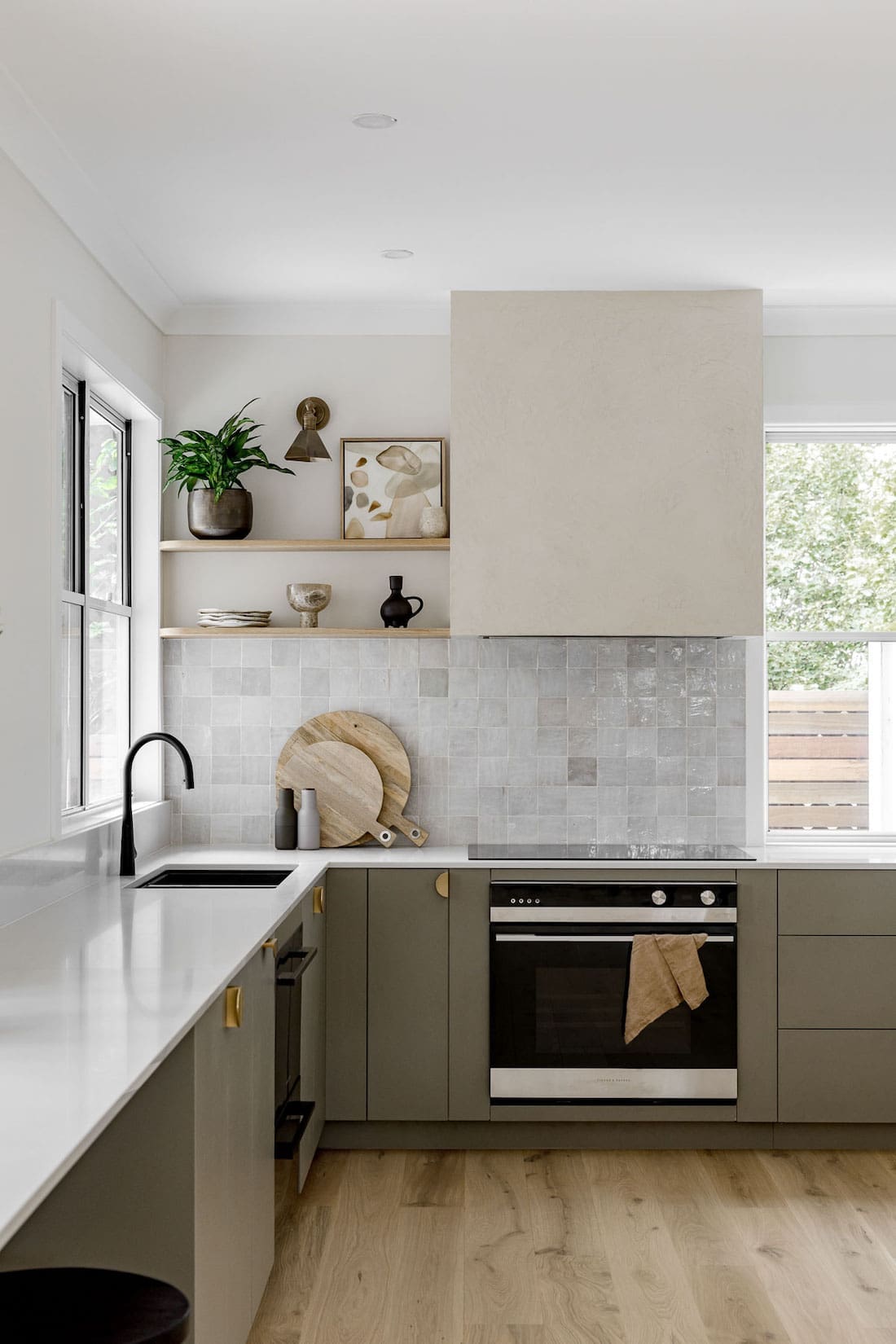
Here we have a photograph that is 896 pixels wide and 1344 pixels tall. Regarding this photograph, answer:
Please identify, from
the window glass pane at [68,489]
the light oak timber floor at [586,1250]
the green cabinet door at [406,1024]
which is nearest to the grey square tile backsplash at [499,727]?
the green cabinet door at [406,1024]

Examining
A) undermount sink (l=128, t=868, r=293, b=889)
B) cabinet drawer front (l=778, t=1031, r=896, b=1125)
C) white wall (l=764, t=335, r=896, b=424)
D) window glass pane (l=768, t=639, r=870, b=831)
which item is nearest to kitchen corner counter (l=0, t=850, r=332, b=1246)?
undermount sink (l=128, t=868, r=293, b=889)

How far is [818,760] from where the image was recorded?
422 centimetres

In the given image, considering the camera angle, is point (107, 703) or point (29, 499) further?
point (107, 703)

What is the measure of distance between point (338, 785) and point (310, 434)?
3.92ft

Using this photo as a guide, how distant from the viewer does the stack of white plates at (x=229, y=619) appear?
155 inches

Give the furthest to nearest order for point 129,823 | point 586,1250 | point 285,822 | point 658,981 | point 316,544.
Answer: point 316,544, point 285,822, point 658,981, point 129,823, point 586,1250

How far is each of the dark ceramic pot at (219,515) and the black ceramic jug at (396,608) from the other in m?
0.54

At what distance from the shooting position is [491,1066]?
356cm

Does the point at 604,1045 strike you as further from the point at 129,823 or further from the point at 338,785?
the point at 129,823

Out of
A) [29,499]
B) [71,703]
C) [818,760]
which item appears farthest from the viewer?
[818,760]

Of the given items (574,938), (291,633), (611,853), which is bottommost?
(574,938)

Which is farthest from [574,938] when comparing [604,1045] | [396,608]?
[396,608]

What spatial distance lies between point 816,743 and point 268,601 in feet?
6.56

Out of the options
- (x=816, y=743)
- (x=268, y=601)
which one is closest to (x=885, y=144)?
(x=816, y=743)
